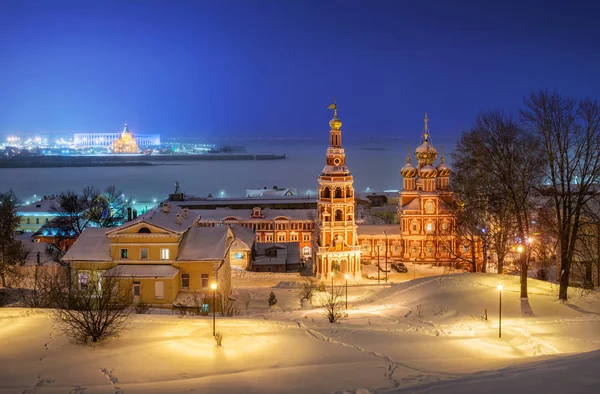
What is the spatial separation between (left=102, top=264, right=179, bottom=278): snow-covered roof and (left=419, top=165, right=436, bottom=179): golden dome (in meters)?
23.5

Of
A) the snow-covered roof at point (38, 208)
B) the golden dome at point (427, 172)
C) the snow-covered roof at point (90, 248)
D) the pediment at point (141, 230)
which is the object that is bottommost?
the snow-covered roof at point (90, 248)

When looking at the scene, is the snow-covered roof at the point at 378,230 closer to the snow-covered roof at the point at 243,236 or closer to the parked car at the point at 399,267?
the parked car at the point at 399,267

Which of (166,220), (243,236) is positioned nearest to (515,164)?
(166,220)

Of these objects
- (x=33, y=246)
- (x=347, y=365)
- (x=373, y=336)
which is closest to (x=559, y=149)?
(x=373, y=336)

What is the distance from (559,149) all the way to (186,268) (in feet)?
52.7

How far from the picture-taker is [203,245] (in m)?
25.6

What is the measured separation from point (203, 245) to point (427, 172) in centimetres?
2194

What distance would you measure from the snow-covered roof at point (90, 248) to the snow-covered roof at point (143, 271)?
40.2 inches

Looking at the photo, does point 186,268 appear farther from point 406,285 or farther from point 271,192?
point 271,192

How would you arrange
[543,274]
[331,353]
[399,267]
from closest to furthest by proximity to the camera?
[331,353] → [543,274] → [399,267]

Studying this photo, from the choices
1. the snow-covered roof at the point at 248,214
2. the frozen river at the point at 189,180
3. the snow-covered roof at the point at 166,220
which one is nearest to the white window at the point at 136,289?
the snow-covered roof at the point at 166,220

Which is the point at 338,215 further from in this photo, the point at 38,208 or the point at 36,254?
the point at 38,208

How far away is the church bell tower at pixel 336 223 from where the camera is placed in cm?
3706

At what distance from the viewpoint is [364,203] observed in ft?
248
